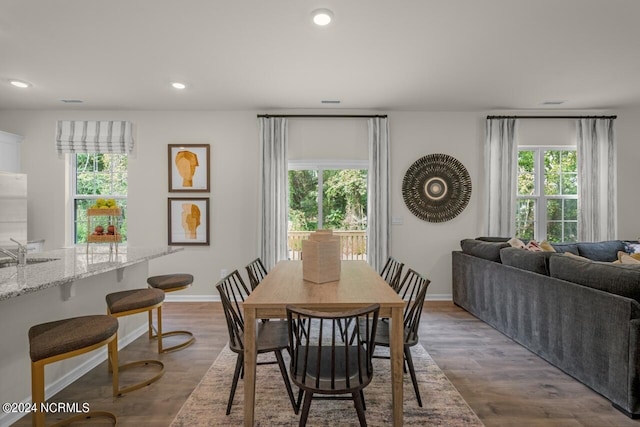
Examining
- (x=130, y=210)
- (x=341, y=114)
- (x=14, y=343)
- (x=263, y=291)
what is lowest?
(x=14, y=343)

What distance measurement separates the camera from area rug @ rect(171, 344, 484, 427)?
6.16 ft

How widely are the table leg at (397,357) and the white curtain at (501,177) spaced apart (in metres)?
Answer: 3.34

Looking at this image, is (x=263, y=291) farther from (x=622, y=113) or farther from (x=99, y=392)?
(x=622, y=113)

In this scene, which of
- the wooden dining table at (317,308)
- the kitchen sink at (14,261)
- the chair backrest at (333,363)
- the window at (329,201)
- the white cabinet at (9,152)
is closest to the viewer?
the chair backrest at (333,363)

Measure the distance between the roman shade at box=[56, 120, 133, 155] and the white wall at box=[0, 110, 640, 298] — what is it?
0.14 metres

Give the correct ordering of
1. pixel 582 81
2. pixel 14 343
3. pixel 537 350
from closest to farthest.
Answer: pixel 14 343 → pixel 537 350 → pixel 582 81

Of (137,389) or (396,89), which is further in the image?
(396,89)

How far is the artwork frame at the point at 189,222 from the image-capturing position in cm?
446

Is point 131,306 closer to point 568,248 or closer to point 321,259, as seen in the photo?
point 321,259

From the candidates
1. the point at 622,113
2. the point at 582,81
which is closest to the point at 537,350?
the point at 582,81

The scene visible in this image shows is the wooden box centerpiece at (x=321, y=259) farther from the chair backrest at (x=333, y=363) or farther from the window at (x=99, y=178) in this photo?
the window at (x=99, y=178)

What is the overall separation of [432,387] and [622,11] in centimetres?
302

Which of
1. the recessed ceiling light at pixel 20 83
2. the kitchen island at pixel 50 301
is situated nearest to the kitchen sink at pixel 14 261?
the kitchen island at pixel 50 301

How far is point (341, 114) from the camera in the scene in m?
4.44
